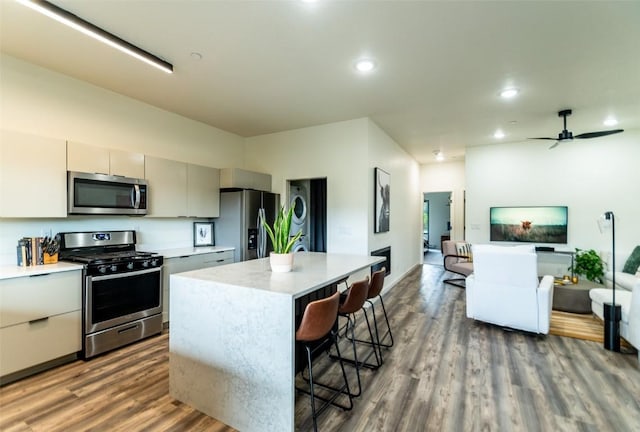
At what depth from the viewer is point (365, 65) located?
2.90 metres

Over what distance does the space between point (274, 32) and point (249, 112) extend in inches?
75.7

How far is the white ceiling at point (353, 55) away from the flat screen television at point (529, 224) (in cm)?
194

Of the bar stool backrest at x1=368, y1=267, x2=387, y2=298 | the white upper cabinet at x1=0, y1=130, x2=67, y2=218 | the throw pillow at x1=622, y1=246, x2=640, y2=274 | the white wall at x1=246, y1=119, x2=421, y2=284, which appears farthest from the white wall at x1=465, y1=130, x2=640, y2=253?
the white upper cabinet at x1=0, y1=130, x2=67, y2=218

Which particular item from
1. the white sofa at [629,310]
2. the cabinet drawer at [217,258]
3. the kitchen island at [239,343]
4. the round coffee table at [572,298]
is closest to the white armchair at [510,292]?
the white sofa at [629,310]

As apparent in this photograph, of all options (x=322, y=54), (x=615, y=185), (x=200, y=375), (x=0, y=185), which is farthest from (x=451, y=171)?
(x=0, y=185)

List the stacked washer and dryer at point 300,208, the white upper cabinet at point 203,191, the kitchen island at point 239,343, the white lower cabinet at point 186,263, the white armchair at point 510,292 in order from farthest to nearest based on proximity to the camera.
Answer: the stacked washer and dryer at point 300,208
the white upper cabinet at point 203,191
the white lower cabinet at point 186,263
the white armchair at point 510,292
the kitchen island at point 239,343

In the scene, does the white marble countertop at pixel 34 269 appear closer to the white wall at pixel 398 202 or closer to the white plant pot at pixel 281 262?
the white plant pot at pixel 281 262

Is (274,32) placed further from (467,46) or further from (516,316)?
(516,316)

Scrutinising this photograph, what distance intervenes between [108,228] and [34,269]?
0.97 m

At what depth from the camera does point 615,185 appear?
527 centimetres

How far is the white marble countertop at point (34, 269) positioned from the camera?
2.35 m

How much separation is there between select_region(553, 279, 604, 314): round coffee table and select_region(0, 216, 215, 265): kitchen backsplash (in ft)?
17.7

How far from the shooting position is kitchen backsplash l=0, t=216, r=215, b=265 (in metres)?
2.76

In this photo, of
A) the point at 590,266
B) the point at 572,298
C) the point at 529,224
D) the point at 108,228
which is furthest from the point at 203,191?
the point at 529,224
